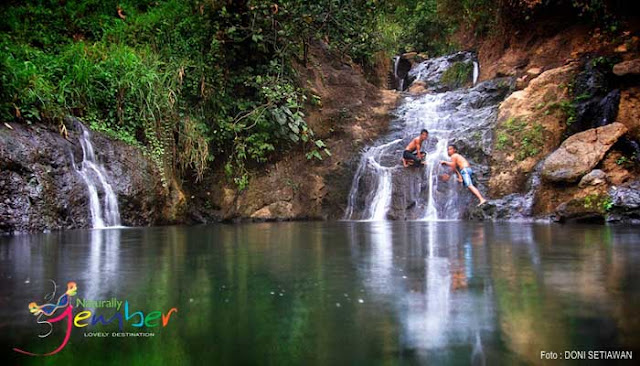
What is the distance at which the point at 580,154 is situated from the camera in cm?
820

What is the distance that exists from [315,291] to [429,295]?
574mm

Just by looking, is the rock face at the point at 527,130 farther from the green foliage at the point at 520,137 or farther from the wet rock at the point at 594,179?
the wet rock at the point at 594,179

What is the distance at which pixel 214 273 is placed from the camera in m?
3.08

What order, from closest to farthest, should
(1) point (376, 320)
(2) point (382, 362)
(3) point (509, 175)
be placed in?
(2) point (382, 362)
(1) point (376, 320)
(3) point (509, 175)

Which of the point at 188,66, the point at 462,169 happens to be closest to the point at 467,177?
the point at 462,169

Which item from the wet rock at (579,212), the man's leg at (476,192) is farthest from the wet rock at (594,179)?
the man's leg at (476,192)

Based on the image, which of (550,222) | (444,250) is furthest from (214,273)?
(550,222)

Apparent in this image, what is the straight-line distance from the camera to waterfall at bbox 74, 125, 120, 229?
7570 mm

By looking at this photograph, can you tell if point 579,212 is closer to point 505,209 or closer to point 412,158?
point 505,209

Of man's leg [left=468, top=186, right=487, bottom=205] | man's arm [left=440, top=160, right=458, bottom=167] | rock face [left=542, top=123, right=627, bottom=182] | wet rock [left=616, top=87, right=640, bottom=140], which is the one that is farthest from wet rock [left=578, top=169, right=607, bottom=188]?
man's arm [left=440, top=160, right=458, bottom=167]

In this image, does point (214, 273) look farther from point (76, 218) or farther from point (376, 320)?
point (76, 218)

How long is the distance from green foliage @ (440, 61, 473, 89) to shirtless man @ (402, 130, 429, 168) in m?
4.67

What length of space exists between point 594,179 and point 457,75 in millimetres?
7795

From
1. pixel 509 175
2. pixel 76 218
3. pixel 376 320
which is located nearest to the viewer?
pixel 376 320
